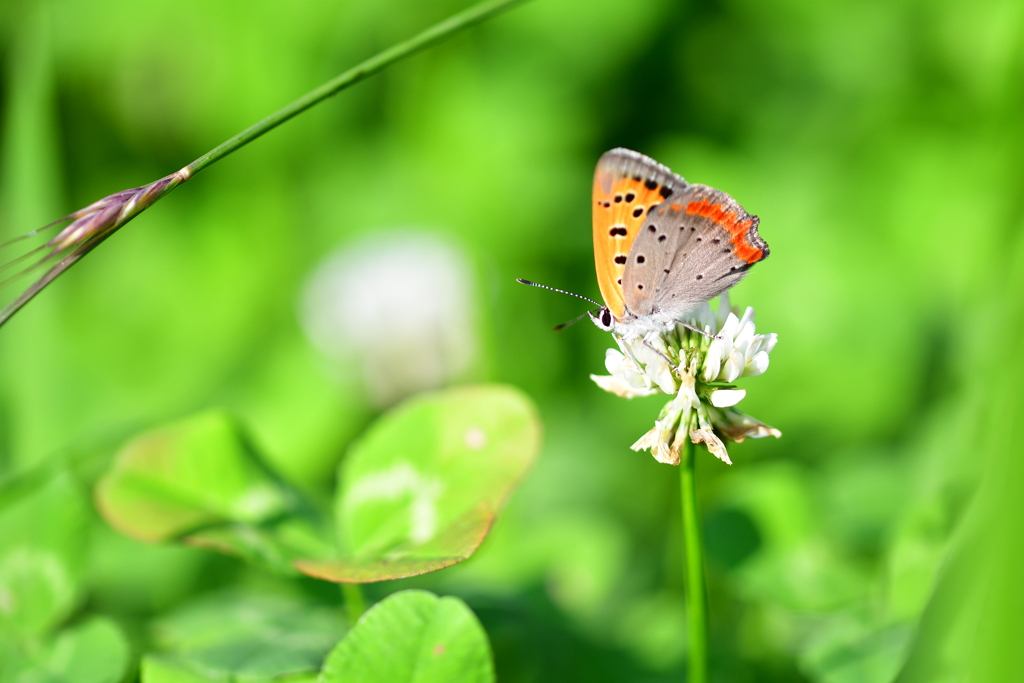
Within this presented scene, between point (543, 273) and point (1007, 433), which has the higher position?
point (1007, 433)

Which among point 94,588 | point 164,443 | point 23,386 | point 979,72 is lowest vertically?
point 94,588

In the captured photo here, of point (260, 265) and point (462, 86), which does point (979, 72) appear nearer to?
point (462, 86)

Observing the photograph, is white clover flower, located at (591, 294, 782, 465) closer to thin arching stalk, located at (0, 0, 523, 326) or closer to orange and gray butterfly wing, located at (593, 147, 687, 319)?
orange and gray butterfly wing, located at (593, 147, 687, 319)

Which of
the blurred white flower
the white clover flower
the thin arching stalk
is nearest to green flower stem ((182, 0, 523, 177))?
the thin arching stalk

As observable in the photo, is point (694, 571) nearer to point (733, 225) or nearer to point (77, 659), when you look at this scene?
point (733, 225)

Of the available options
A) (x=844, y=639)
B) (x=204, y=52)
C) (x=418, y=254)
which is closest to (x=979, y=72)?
(x=418, y=254)

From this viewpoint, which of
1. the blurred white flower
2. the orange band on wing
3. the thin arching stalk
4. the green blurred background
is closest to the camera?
the thin arching stalk
